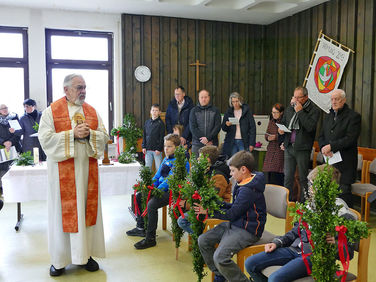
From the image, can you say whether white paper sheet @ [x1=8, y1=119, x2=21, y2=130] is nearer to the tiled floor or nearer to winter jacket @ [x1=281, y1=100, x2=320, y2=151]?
the tiled floor

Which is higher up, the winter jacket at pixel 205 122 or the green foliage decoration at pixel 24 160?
the winter jacket at pixel 205 122

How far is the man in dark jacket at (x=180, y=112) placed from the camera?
20.1ft

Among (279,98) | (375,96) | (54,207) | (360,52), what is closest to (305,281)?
(54,207)

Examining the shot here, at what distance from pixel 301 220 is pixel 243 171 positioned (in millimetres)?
689

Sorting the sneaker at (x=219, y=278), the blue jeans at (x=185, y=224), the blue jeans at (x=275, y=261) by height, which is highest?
the blue jeans at (x=275, y=261)

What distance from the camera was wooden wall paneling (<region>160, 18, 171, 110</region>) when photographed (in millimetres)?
7305

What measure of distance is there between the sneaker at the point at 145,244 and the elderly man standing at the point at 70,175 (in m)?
0.64

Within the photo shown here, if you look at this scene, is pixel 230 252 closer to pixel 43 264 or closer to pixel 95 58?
pixel 43 264

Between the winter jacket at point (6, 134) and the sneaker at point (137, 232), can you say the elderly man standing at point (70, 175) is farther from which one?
the winter jacket at point (6, 134)

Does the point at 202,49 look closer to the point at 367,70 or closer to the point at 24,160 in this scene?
the point at 367,70

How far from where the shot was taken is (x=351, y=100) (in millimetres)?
5691

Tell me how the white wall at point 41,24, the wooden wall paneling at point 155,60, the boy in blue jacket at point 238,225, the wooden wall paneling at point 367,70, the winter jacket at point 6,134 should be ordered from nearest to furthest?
the boy in blue jacket at point 238,225
the wooden wall paneling at point 367,70
the winter jacket at point 6,134
the white wall at point 41,24
the wooden wall paneling at point 155,60

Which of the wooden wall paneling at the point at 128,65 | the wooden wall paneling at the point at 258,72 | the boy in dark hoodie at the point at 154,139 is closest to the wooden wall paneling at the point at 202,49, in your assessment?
the wooden wall paneling at the point at 258,72

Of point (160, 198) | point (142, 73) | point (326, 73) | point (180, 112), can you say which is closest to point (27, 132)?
point (142, 73)
